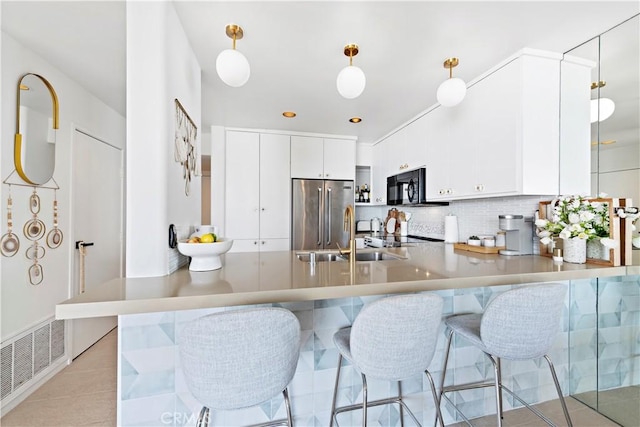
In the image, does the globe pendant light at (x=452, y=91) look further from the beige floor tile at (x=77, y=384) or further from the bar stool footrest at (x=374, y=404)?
the beige floor tile at (x=77, y=384)

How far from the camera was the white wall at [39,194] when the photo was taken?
1.78 metres

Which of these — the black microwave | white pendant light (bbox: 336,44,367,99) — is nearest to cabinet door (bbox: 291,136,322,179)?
the black microwave

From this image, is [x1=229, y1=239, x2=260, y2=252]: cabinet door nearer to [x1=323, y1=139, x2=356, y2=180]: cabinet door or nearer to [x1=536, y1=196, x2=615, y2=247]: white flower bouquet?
[x1=323, y1=139, x2=356, y2=180]: cabinet door

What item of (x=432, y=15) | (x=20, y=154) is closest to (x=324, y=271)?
(x=432, y=15)

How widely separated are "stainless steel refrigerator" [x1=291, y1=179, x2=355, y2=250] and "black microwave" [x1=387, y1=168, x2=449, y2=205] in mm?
671

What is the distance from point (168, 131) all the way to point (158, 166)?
20 centimetres

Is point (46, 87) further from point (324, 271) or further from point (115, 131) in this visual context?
point (324, 271)

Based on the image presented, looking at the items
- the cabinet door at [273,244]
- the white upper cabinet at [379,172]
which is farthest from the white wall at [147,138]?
the white upper cabinet at [379,172]

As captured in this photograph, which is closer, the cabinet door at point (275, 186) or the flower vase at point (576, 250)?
the flower vase at point (576, 250)

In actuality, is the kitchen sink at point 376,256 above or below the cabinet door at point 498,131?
below

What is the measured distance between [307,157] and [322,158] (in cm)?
21

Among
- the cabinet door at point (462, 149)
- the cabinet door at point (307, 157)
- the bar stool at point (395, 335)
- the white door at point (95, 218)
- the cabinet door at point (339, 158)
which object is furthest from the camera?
the cabinet door at point (339, 158)

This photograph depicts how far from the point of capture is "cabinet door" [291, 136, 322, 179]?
3.67 m

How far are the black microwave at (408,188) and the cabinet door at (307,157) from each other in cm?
94
